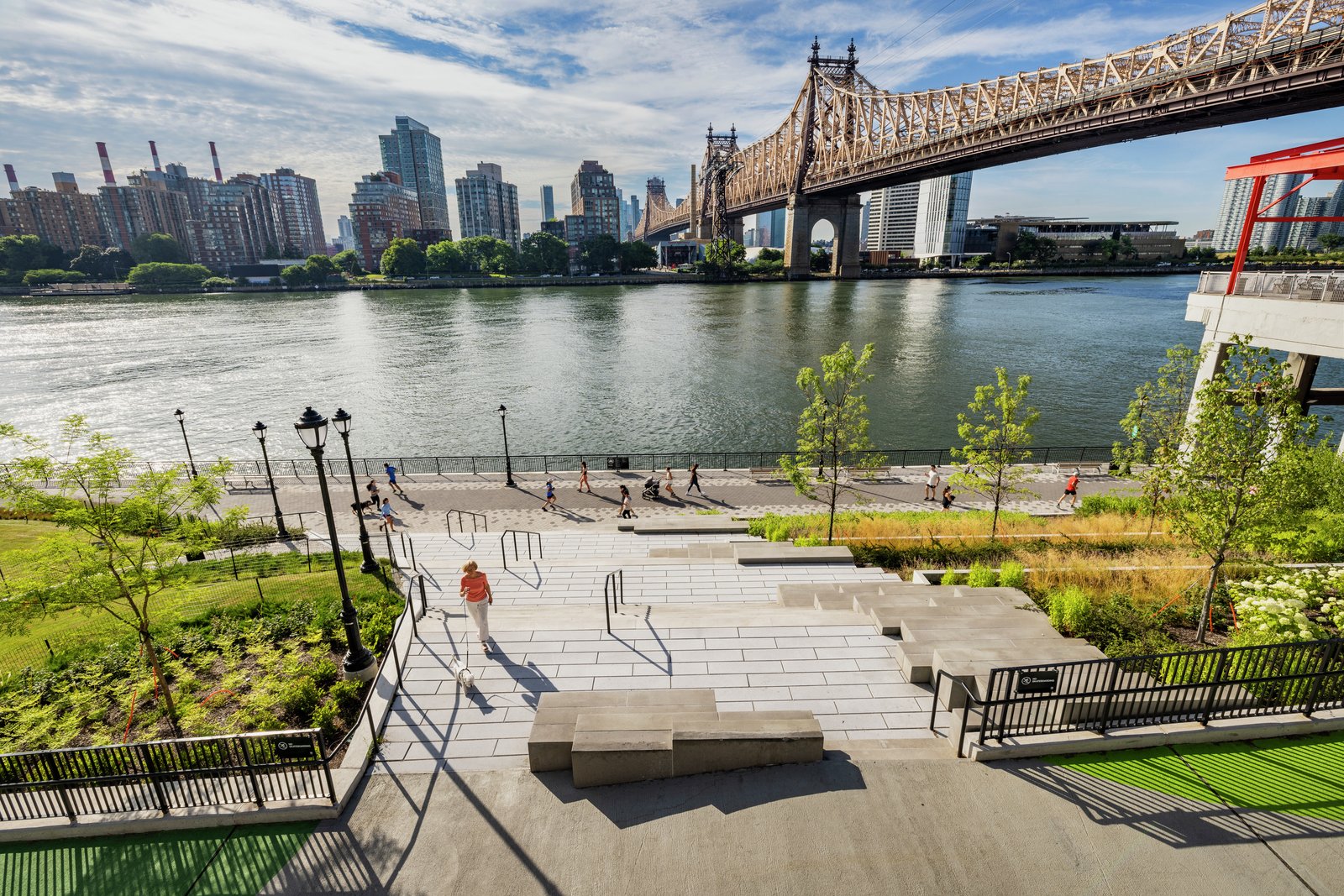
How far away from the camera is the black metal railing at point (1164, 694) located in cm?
677

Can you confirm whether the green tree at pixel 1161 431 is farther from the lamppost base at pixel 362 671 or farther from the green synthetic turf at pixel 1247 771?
the lamppost base at pixel 362 671

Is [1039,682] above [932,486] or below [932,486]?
above

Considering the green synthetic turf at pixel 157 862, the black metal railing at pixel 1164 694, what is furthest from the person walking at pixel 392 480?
the black metal railing at pixel 1164 694

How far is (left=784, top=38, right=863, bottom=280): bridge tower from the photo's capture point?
414ft

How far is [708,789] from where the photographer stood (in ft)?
21.0

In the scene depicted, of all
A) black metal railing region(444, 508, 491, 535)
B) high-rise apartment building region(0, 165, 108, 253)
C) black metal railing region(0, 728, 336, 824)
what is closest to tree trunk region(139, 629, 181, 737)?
black metal railing region(0, 728, 336, 824)

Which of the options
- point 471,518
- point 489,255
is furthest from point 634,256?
point 471,518

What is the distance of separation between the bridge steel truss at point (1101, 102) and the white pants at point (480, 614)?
2327 inches

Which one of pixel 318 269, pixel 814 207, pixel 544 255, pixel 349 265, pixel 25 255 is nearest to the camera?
pixel 814 207

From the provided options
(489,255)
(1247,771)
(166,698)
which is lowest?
(166,698)

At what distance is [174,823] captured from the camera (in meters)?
6.21

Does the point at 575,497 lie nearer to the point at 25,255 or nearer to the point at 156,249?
the point at 25,255

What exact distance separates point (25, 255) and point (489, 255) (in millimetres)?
109795

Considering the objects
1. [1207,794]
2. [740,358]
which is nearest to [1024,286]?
[740,358]
